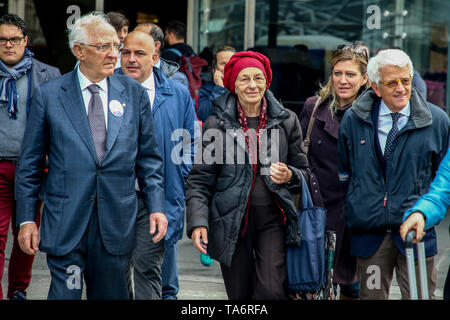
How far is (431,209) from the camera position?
12.7 ft

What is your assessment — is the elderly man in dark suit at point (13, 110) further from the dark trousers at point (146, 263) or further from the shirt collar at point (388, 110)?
the shirt collar at point (388, 110)

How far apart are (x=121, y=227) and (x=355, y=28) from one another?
302 inches

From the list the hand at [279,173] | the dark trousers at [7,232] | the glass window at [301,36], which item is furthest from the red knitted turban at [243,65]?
the glass window at [301,36]

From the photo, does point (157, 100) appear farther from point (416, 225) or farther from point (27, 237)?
point (416, 225)

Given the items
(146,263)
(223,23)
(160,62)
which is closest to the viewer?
(146,263)

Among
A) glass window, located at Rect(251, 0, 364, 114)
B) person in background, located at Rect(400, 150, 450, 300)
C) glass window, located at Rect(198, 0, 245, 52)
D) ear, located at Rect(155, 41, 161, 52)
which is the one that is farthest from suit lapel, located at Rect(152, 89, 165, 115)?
glass window, located at Rect(198, 0, 245, 52)

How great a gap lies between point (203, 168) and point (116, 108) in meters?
0.80

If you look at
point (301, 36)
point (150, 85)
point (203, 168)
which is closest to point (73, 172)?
point (203, 168)

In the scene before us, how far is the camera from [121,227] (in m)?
4.38

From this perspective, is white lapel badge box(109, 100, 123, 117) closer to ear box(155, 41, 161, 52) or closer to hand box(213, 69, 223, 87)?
ear box(155, 41, 161, 52)

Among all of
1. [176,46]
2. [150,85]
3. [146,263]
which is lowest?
[146,263]

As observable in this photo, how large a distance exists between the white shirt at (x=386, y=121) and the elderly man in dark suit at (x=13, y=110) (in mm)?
2592
